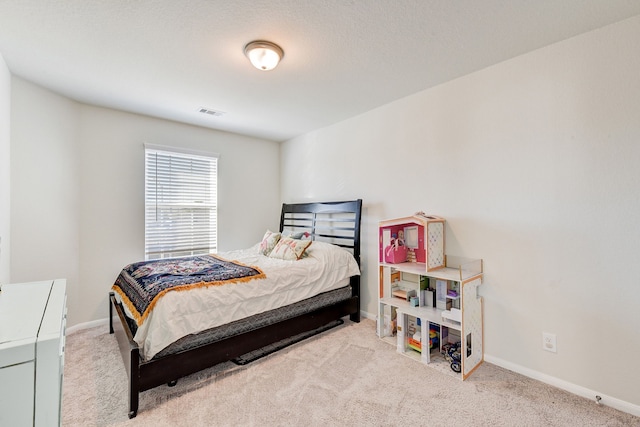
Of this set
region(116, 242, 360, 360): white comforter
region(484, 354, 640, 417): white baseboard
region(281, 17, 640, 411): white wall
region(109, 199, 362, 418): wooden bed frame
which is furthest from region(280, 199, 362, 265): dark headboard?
region(484, 354, 640, 417): white baseboard

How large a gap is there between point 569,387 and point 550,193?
4.57 ft

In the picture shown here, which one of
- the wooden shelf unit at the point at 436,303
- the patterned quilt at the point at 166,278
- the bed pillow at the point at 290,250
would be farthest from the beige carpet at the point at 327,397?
the bed pillow at the point at 290,250

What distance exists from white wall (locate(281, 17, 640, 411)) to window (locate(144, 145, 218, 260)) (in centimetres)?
287

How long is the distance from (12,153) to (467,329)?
4.25 metres

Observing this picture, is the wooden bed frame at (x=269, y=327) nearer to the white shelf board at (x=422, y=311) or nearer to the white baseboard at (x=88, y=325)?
the white baseboard at (x=88, y=325)

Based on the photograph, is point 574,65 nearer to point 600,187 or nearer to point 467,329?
point 600,187

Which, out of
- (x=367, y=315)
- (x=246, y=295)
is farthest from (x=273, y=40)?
(x=367, y=315)

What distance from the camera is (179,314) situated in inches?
75.1

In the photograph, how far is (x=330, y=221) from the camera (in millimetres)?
3773

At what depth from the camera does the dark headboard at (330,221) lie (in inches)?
131

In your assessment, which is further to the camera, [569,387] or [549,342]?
[549,342]

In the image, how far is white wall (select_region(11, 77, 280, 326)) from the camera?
2.59 m

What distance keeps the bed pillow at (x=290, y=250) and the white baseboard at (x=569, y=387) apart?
198 cm

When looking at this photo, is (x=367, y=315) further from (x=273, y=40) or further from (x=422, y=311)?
(x=273, y=40)
